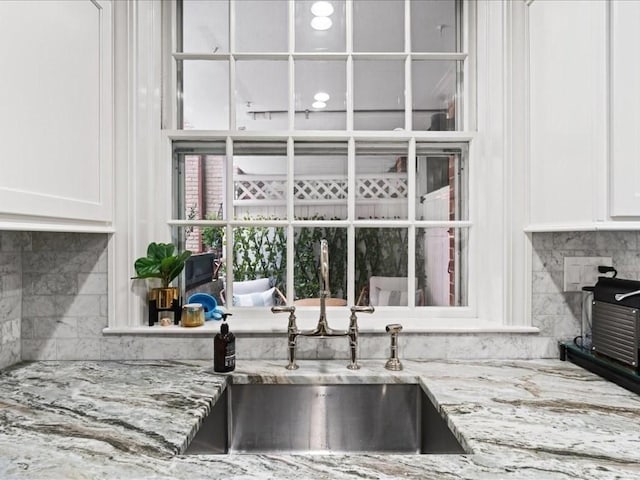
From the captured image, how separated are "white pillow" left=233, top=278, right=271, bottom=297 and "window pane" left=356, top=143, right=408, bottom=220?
18.0 inches

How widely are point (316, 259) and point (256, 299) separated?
0.29m

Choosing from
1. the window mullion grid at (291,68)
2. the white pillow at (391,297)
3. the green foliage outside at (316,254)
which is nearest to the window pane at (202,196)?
the green foliage outside at (316,254)

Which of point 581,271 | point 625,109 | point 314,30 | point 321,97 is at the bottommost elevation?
point 581,271

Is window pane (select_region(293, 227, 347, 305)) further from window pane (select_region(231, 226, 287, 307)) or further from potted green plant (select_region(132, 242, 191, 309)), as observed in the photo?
potted green plant (select_region(132, 242, 191, 309))

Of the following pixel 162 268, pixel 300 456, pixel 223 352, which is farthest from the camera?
pixel 162 268

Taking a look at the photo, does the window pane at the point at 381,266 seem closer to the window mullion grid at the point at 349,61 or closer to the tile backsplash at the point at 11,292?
the window mullion grid at the point at 349,61

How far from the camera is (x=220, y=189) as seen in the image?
1821 millimetres

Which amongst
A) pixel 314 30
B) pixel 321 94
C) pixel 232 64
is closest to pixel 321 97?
pixel 321 94

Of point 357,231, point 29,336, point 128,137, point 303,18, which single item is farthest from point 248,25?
point 29,336

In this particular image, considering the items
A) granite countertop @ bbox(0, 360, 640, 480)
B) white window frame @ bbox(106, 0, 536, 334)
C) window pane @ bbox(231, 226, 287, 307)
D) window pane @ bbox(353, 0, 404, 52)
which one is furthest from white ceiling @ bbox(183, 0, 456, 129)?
granite countertop @ bbox(0, 360, 640, 480)

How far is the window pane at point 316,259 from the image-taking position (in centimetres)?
182

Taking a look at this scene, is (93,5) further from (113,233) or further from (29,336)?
(29,336)

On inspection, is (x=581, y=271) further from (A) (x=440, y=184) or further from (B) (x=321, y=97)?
(B) (x=321, y=97)

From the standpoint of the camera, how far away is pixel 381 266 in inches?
71.6
